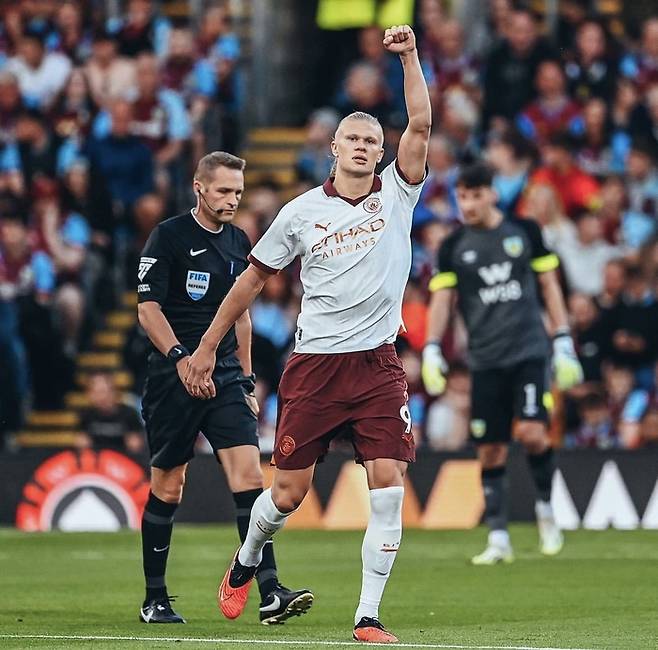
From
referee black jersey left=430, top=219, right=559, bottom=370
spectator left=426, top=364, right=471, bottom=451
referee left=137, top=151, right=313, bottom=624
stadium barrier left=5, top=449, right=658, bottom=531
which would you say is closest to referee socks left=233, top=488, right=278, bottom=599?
referee left=137, top=151, right=313, bottom=624

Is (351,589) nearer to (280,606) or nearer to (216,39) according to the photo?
(280,606)

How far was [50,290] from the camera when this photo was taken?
67.5ft

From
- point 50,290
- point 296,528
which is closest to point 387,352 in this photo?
point 296,528

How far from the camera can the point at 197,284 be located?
33.4 ft

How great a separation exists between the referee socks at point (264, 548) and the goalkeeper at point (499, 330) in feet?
12.5

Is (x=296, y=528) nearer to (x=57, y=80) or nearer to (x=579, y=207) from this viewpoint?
(x=579, y=207)

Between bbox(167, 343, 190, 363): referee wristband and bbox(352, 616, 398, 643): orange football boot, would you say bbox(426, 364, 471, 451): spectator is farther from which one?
bbox(352, 616, 398, 643): orange football boot

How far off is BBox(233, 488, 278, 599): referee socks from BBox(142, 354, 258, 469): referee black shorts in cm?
28

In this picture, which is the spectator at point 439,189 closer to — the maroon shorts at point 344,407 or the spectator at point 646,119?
the spectator at point 646,119

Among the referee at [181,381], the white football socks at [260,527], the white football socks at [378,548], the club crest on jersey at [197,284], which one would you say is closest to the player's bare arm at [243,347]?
the referee at [181,381]

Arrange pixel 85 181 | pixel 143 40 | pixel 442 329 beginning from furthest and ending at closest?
pixel 143 40
pixel 85 181
pixel 442 329

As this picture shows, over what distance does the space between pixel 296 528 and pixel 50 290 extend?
178 inches

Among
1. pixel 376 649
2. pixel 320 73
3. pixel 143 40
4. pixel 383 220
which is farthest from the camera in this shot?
pixel 320 73

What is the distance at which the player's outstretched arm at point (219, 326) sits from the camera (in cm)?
923
